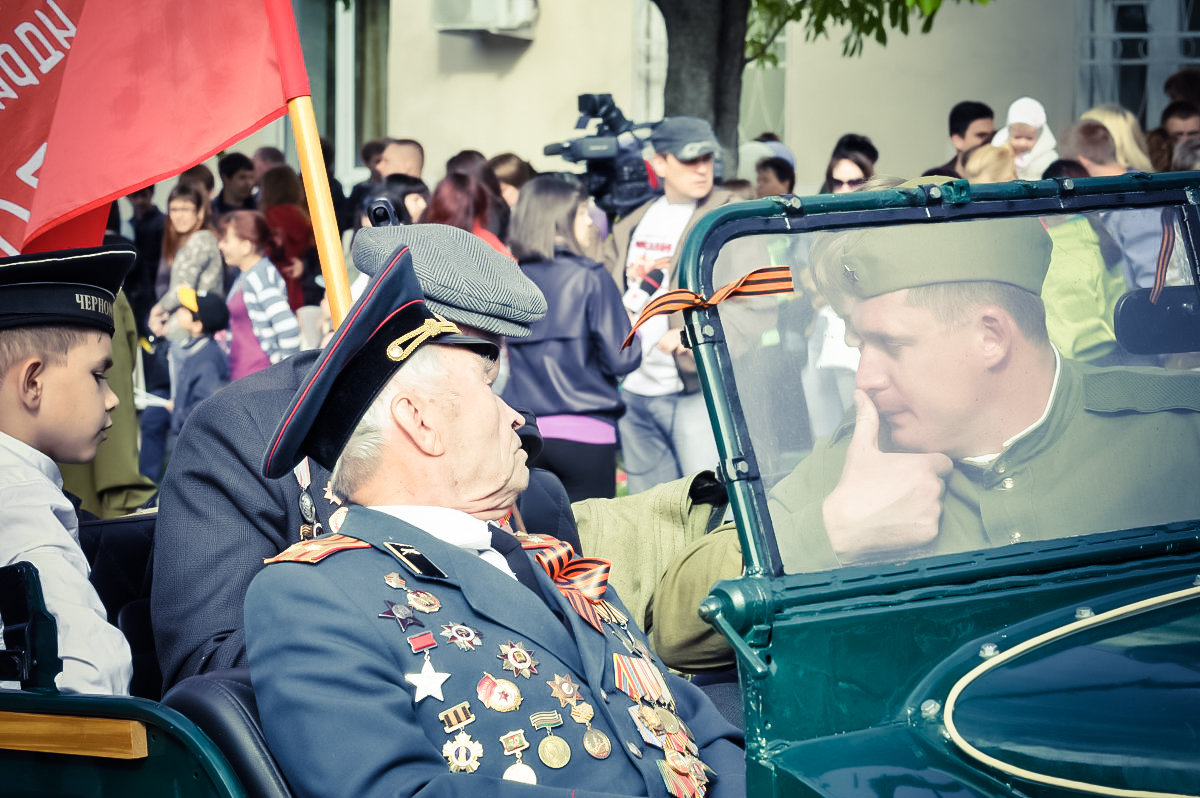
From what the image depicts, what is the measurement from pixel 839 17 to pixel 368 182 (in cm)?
474

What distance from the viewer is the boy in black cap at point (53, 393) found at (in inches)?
105

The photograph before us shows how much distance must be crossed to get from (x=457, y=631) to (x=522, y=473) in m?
0.35

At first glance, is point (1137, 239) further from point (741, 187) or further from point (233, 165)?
point (233, 165)

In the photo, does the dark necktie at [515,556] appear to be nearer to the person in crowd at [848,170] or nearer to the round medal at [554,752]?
the round medal at [554,752]

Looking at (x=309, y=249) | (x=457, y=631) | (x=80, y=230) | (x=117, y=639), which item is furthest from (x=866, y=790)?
(x=309, y=249)

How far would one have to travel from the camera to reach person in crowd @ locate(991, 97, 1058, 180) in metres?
8.42

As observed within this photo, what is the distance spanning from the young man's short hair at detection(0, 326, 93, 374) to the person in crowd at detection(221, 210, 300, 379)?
4.70 metres

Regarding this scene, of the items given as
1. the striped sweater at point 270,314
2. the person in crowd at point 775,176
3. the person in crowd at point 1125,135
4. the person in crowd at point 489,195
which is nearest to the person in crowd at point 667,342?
the person in crowd at point 489,195

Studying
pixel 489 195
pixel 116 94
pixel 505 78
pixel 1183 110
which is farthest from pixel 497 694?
pixel 505 78

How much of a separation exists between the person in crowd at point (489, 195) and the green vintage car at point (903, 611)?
489cm

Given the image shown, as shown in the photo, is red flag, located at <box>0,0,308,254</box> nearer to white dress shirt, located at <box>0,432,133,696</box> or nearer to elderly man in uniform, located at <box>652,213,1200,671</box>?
white dress shirt, located at <box>0,432,133,696</box>

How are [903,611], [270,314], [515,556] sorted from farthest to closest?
[270,314], [515,556], [903,611]

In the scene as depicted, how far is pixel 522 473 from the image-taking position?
2.52 meters

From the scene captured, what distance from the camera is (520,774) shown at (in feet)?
7.10
